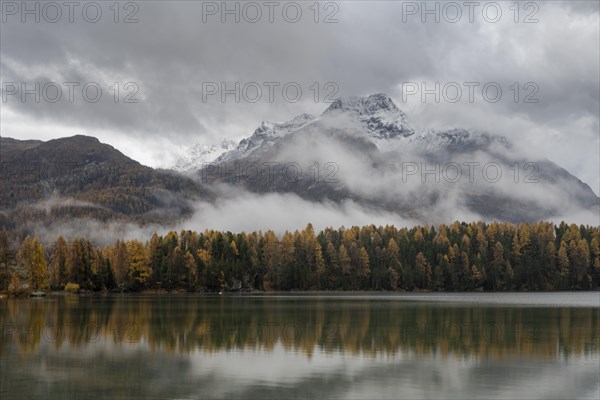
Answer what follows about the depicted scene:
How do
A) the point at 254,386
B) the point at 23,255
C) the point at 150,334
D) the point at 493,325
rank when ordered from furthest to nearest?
the point at 23,255 < the point at 493,325 < the point at 150,334 < the point at 254,386

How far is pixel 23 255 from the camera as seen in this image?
5935 inches

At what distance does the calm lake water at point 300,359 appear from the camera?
31797 millimetres

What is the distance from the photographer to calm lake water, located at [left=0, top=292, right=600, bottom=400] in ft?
104

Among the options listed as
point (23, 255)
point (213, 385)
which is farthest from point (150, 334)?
point (23, 255)

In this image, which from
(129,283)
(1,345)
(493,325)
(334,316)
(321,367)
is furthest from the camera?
(129,283)

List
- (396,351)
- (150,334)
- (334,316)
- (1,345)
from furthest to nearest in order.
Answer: (334,316) < (150,334) < (1,345) < (396,351)

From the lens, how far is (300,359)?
41125mm

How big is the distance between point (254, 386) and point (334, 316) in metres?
44.0

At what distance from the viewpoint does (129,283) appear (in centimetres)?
18088

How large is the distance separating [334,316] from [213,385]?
43937mm

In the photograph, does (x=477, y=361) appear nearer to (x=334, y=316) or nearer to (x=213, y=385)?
(x=213, y=385)

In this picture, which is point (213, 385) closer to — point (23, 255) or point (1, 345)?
point (1, 345)

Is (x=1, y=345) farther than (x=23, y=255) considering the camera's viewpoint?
No

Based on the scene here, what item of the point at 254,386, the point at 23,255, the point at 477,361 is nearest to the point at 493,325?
the point at 477,361
